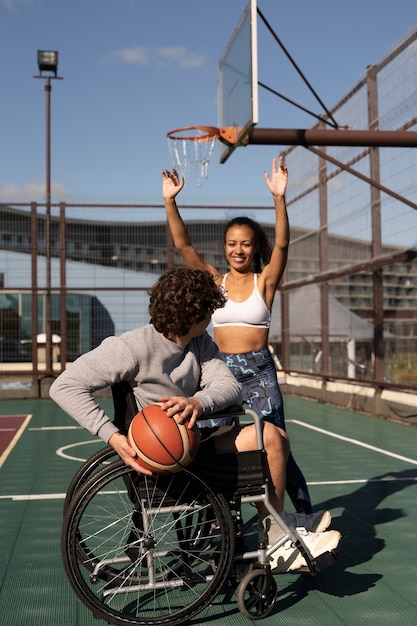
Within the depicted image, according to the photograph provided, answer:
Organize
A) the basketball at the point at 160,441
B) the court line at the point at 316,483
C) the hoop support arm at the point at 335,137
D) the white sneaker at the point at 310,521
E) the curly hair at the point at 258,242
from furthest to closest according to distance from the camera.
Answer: the hoop support arm at the point at 335,137
the court line at the point at 316,483
the curly hair at the point at 258,242
the white sneaker at the point at 310,521
the basketball at the point at 160,441

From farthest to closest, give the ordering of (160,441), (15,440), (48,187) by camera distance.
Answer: (48,187)
(15,440)
(160,441)

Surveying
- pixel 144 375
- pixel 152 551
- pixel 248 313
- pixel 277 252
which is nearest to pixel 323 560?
pixel 152 551

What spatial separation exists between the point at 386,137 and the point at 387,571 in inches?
200

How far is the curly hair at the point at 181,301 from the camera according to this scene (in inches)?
120

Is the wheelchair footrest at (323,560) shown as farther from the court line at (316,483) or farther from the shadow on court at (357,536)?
the court line at (316,483)

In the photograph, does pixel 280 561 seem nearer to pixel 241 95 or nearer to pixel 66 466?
pixel 66 466

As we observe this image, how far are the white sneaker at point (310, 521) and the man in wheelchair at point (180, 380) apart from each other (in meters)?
0.12

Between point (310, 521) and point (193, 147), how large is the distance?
242 inches

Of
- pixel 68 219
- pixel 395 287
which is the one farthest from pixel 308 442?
pixel 68 219

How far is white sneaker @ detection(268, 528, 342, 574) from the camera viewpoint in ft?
10.8

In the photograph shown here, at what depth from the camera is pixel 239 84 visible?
8.61 metres

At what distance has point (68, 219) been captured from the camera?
1504 centimetres

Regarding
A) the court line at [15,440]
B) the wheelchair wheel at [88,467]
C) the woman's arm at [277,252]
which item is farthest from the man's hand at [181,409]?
the court line at [15,440]

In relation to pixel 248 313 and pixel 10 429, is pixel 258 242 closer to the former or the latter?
pixel 248 313
